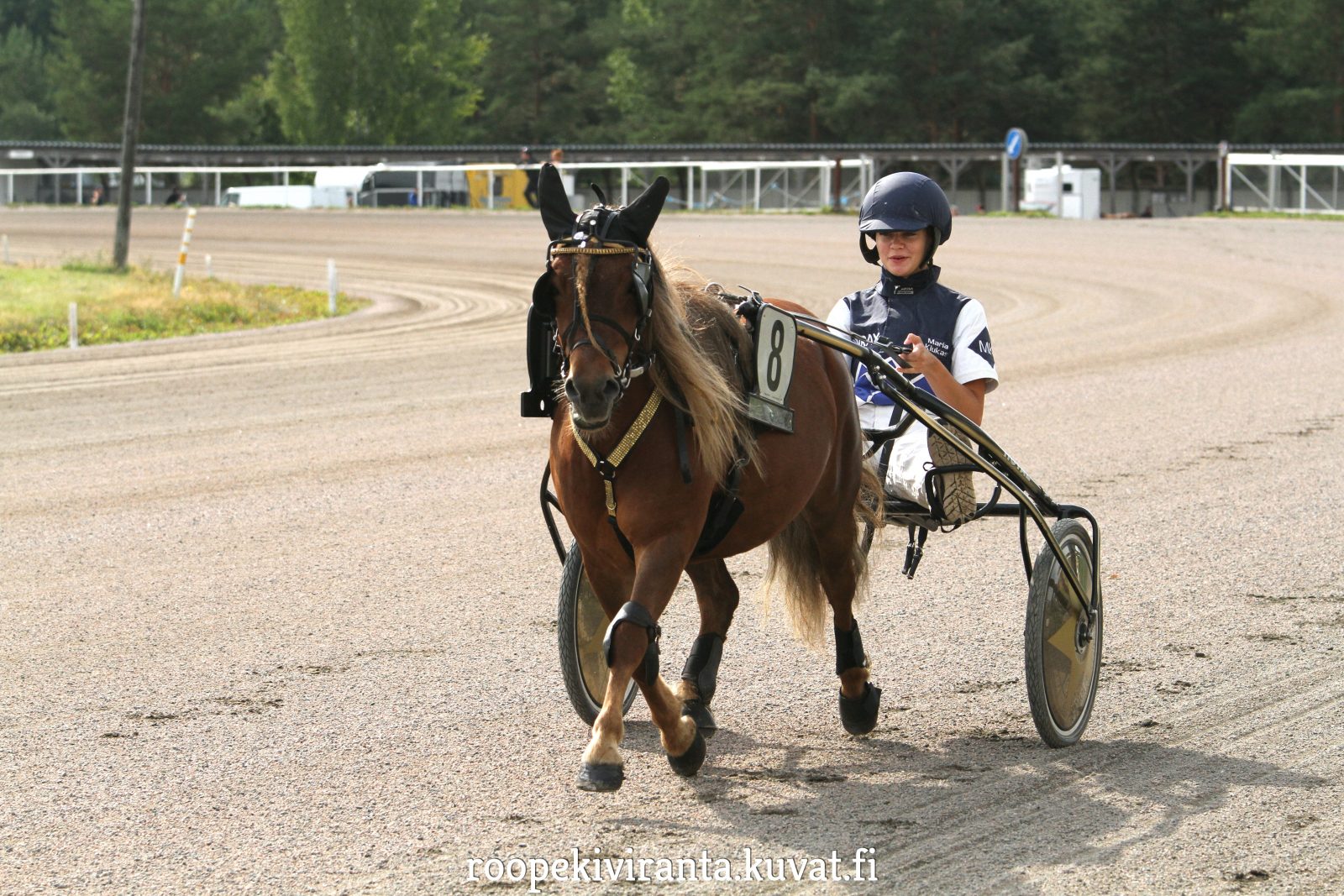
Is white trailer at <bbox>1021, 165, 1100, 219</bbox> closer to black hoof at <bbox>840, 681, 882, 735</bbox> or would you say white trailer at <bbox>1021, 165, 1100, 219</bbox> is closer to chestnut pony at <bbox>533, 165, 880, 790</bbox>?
black hoof at <bbox>840, 681, 882, 735</bbox>

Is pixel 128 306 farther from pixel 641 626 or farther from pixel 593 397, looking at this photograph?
pixel 593 397

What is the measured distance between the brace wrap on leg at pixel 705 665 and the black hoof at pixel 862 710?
1.18ft

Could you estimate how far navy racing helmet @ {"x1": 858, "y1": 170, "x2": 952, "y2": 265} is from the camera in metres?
4.50

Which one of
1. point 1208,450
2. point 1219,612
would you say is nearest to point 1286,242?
point 1208,450

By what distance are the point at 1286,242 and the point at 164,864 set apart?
84.9ft

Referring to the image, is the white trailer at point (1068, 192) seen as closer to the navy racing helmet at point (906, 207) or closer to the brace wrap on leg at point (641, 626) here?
the navy racing helmet at point (906, 207)

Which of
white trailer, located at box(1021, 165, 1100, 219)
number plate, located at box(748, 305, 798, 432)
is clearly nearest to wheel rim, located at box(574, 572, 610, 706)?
number plate, located at box(748, 305, 798, 432)

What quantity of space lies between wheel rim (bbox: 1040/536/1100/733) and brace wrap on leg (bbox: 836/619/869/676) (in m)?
0.50

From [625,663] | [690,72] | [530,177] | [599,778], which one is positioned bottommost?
[599,778]

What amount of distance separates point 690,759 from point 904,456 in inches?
50.1

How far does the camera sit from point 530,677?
4.97 meters

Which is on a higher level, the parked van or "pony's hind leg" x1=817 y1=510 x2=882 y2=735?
the parked van

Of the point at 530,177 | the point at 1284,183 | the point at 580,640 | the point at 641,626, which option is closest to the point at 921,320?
the point at 580,640

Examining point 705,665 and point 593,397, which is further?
point 705,665
